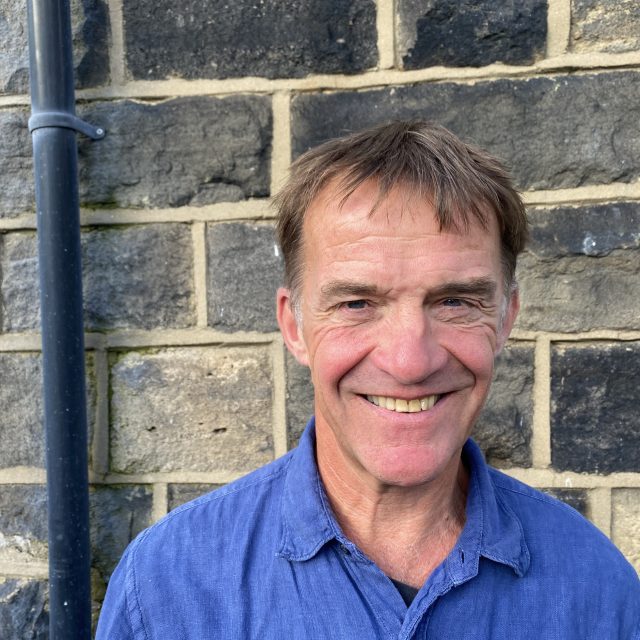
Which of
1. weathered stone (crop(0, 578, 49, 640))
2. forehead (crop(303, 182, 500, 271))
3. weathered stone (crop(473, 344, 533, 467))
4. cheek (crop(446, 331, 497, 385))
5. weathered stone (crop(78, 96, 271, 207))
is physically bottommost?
weathered stone (crop(0, 578, 49, 640))

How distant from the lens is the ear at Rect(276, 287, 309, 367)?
1.36 m

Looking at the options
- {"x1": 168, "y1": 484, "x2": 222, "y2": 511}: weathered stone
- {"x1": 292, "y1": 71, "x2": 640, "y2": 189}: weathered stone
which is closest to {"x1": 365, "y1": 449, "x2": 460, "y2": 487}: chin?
{"x1": 168, "y1": 484, "x2": 222, "y2": 511}: weathered stone

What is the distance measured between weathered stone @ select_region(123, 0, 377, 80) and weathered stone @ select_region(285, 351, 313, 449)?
2.60ft

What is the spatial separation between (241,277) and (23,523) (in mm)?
934

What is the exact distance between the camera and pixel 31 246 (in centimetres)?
182

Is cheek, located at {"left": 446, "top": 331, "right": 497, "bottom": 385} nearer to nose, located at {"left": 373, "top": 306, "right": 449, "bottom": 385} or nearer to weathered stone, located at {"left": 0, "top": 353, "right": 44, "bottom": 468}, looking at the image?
nose, located at {"left": 373, "top": 306, "right": 449, "bottom": 385}

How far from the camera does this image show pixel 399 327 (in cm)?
117

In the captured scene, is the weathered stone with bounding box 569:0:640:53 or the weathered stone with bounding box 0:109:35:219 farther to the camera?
the weathered stone with bounding box 0:109:35:219

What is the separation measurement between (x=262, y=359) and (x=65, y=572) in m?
0.76

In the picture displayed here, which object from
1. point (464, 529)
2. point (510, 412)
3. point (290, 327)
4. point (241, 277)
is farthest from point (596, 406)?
point (241, 277)

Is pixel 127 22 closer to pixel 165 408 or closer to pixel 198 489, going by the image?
pixel 165 408

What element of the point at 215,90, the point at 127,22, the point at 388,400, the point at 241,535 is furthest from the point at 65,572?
the point at 127,22

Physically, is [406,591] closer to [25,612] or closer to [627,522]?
[627,522]

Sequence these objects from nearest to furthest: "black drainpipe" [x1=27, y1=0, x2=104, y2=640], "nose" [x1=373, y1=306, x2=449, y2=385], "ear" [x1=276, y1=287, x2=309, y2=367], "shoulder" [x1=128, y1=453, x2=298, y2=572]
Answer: "nose" [x1=373, y1=306, x2=449, y2=385], "shoulder" [x1=128, y1=453, x2=298, y2=572], "ear" [x1=276, y1=287, x2=309, y2=367], "black drainpipe" [x1=27, y1=0, x2=104, y2=640]
